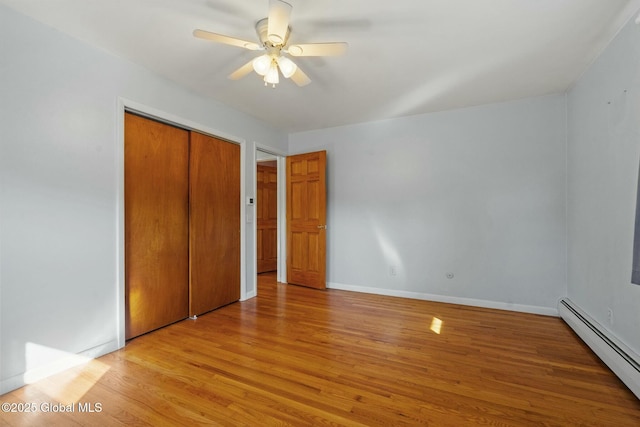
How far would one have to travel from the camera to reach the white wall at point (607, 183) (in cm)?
196

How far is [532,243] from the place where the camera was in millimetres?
3303

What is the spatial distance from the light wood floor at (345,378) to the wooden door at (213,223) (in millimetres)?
420

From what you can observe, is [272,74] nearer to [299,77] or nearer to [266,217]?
[299,77]

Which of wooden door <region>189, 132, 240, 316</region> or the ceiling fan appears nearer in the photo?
the ceiling fan

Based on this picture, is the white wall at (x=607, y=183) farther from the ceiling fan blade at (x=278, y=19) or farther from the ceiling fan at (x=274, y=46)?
the ceiling fan blade at (x=278, y=19)

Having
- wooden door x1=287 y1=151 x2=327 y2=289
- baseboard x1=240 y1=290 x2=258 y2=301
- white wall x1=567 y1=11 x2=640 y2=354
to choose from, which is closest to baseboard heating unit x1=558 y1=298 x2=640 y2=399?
white wall x1=567 y1=11 x2=640 y2=354

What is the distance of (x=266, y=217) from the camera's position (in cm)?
580

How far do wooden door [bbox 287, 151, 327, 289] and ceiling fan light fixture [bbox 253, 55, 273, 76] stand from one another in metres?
2.33

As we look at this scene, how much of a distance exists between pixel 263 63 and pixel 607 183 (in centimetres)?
286

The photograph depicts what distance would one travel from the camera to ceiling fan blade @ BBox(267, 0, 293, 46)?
1.57m

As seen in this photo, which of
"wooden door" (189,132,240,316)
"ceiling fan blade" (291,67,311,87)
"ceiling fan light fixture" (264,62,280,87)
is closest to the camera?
"ceiling fan light fixture" (264,62,280,87)

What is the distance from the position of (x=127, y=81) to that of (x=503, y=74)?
3.50 m

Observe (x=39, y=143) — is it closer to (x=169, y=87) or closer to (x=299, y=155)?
(x=169, y=87)

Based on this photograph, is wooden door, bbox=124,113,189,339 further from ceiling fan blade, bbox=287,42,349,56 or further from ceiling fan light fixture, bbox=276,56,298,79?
ceiling fan blade, bbox=287,42,349,56
